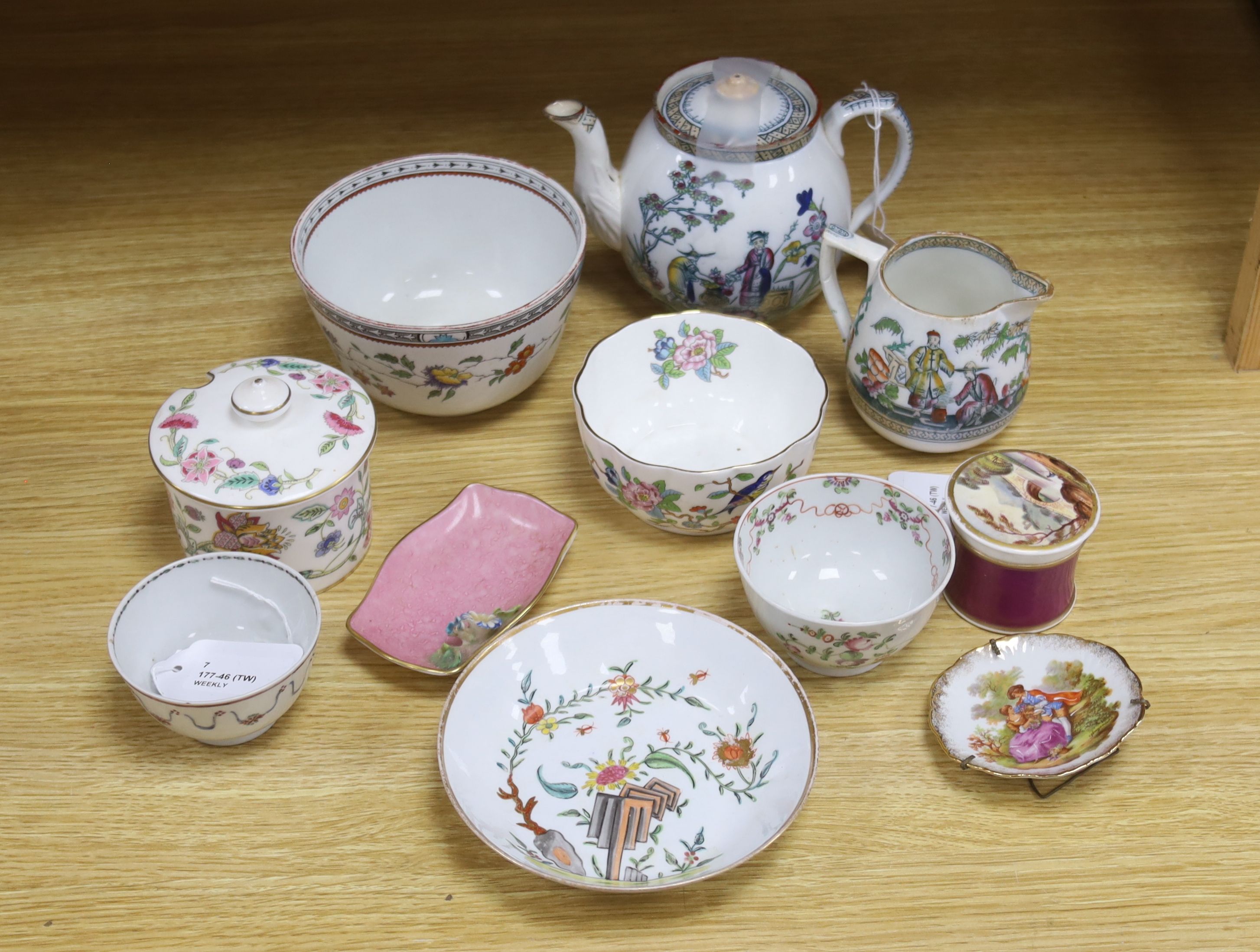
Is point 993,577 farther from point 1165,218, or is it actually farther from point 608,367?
point 1165,218

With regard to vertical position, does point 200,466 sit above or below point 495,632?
above

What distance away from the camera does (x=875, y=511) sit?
1.10m

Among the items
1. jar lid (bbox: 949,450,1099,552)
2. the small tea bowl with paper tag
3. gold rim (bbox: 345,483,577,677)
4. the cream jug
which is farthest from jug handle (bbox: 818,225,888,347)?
the small tea bowl with paper tag

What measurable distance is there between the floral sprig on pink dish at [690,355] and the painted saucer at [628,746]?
0.30 meters

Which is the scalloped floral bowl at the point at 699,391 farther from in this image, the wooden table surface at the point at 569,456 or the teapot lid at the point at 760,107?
the teapot lid at the point at 760,107

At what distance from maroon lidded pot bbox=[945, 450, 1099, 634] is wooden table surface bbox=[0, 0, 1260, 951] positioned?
0.04 metres

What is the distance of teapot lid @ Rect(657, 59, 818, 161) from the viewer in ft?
4.00

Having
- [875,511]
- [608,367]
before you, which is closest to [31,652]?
[608,367]

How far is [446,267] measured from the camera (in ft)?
4.50

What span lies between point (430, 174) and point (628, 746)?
0.65m

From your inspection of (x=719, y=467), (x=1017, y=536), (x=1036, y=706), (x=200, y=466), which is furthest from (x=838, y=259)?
(x=200, y=466)

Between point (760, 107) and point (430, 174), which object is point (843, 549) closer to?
point (760, 107)

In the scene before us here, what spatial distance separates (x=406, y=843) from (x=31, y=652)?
1.23ft

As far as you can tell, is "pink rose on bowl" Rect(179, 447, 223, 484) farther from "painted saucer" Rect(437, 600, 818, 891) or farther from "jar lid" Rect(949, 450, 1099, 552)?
"jar lid" Rect(949, 450, 1099, 552)
